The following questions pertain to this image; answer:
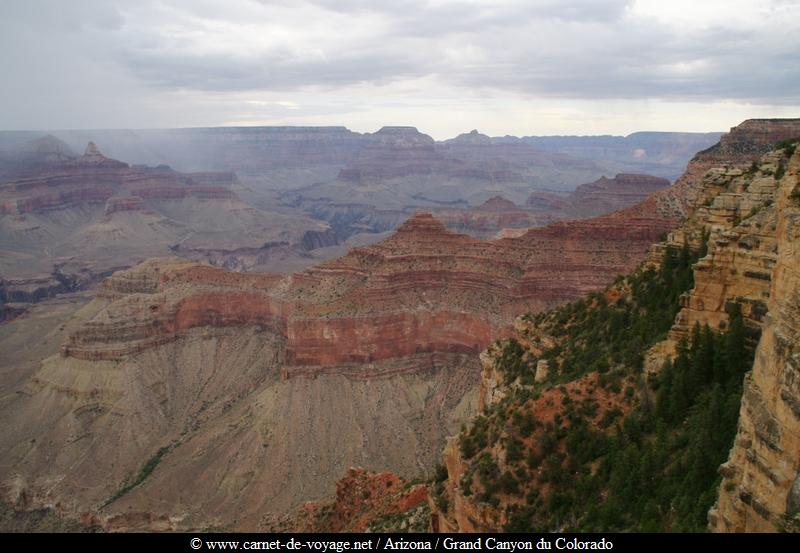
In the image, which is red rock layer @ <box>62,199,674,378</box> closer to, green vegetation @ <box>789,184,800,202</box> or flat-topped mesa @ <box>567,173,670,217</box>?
green vegetation @ <box>789,184,800,202</box>

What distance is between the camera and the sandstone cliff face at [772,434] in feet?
38.4

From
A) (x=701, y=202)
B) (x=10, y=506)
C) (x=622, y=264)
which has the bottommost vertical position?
(x=10, y=506)

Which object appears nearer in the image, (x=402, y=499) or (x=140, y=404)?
(x=402, y=499)

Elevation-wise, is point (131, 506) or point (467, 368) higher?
point (467, 368)

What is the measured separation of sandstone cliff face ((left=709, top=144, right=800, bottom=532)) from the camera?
1170 cm

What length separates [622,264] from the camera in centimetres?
6303

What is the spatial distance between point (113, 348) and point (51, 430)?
10.3 m

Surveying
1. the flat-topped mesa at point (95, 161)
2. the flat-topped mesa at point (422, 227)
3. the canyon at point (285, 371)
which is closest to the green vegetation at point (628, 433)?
the canyon at point (285, 371)

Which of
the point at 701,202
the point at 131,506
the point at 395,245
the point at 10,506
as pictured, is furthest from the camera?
the point at 395,245

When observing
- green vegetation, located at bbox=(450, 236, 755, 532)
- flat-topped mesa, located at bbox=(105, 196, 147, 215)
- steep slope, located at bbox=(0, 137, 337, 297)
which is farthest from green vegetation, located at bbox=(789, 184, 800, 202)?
flat-topped mesa, located at bbox=(105, 196, 147, 215)

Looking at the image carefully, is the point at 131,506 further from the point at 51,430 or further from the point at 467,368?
the point at 467,368

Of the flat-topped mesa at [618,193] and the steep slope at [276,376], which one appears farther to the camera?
the flat-topped mesa at [618,193]
